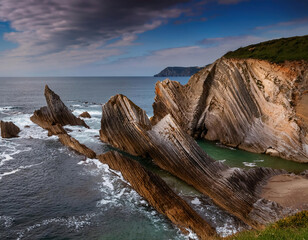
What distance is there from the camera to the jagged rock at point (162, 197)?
16438mm

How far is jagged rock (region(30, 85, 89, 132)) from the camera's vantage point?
149ft

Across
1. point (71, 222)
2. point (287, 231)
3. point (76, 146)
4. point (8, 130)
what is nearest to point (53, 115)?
point (8, 130)

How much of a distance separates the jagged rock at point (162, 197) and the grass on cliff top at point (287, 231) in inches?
198

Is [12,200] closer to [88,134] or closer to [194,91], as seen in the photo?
[88,134]

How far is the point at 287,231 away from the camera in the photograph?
10609mm

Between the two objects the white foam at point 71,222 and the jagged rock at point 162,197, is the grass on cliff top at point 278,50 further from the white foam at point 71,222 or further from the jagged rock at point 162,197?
the white foam at point 71,222

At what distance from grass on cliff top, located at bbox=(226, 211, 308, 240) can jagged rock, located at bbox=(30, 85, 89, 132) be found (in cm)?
4196

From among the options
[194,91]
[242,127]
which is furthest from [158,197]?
[194,91]

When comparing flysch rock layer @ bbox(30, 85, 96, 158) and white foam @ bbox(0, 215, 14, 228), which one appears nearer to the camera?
white foam @ bbox(0, 215, 14, 228)

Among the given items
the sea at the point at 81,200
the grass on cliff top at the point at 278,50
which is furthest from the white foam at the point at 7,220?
the grass on cliff top at the point at 278,50

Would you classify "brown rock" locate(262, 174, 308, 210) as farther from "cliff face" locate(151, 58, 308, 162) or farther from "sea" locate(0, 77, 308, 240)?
"cliff face" locate(151, 58, 308, 162)

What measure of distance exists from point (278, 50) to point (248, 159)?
17382mm

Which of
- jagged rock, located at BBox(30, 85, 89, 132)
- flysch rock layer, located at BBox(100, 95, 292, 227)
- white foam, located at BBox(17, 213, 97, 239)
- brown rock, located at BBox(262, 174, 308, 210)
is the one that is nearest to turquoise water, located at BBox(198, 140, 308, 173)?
flysch rock layer, located at BBox(100, 95, 292, 227)

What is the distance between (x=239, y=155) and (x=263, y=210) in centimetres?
1467
